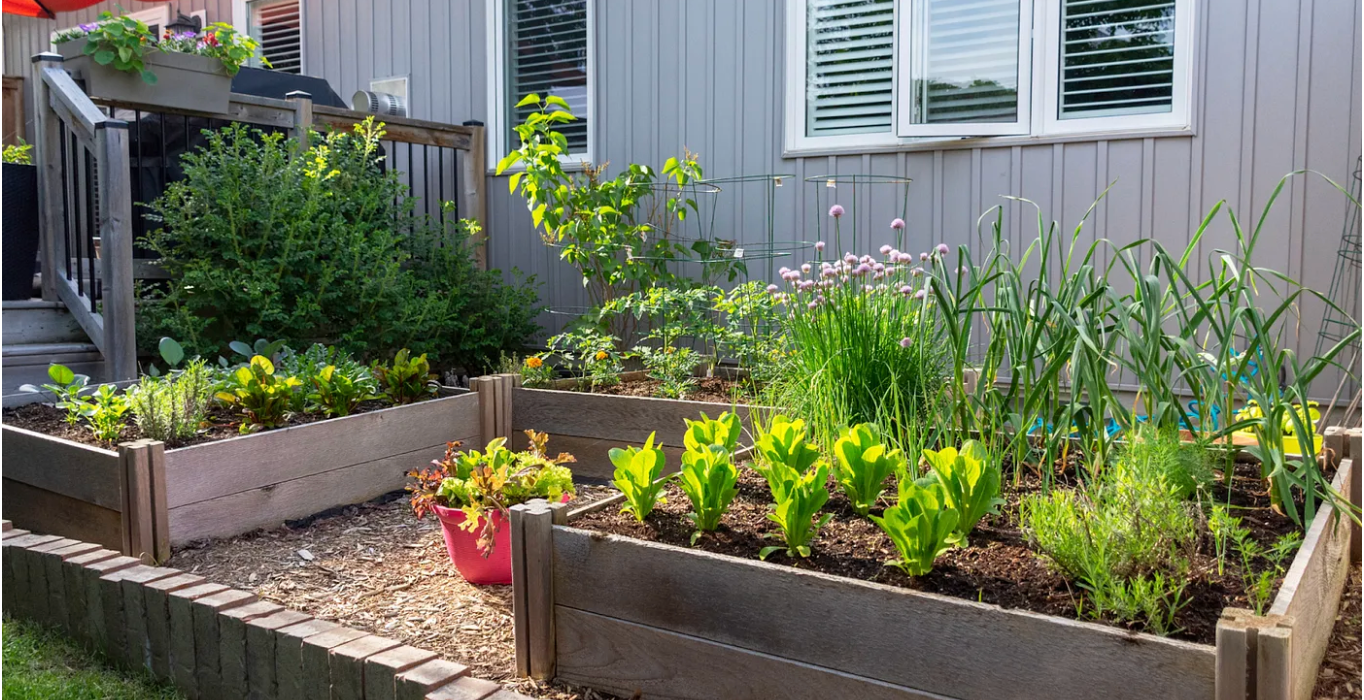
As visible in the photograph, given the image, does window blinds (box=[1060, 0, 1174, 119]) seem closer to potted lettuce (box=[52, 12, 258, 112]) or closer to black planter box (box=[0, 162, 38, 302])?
potted lettuce (box=[52, 12, 258, 112])

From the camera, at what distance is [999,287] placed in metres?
2.48

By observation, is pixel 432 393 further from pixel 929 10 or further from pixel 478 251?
pixel 929 10

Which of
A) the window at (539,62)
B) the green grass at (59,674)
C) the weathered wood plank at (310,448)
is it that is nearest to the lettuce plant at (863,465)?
the green grass at (59,674)

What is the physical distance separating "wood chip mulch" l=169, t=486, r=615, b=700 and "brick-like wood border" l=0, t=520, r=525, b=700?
0.36m

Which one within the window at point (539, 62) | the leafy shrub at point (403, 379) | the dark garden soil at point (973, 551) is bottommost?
the dark garden soil at point (973, 551)

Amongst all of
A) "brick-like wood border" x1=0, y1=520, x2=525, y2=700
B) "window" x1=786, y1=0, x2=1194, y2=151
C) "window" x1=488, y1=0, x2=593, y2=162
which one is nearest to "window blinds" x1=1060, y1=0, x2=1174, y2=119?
"window" x1=786, y1=0, x2=1194, y2=151

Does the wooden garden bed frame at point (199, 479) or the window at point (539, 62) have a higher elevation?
the window at point (539, 62)

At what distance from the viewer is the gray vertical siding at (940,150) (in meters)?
4.00

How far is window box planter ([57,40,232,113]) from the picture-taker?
4.43 m

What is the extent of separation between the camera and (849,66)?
→ 5.05m

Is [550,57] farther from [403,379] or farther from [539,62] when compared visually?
[403,379]

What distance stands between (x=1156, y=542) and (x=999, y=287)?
931mm

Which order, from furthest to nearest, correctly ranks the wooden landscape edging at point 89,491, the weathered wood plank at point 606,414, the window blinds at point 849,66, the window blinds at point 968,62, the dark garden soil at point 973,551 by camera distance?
the window blinds at point 849,66 → the window blinds at point 968,62 → the weathered wood plank at point 606,414 → the wooden landscape edging at point 89,491 → the dark garden soil at point 973,551

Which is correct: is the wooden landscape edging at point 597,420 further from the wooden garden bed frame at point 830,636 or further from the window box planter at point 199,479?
the wooden garden bed frame at point 830,636
